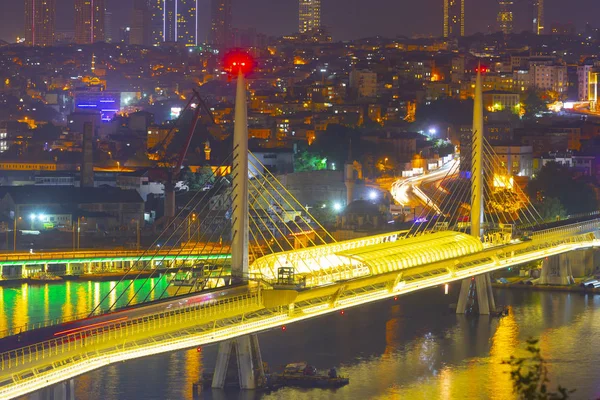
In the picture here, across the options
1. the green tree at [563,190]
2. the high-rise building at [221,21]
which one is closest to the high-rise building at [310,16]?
the high-rise building at [221,21]

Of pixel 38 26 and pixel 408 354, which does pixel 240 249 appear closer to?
pixel 408 354

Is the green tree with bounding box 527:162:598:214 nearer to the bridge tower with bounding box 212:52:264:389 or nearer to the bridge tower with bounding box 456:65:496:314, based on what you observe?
the bridge tower with bounding box 456:65:496:314

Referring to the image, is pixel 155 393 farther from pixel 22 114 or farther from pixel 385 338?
pixel 22 114

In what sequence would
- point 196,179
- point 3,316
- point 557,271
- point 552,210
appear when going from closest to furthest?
point 3,316, point 557,271, point 552,210, point 196,179

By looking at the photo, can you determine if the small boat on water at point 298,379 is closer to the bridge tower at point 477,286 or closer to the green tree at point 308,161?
the bridge tower at point 477,286

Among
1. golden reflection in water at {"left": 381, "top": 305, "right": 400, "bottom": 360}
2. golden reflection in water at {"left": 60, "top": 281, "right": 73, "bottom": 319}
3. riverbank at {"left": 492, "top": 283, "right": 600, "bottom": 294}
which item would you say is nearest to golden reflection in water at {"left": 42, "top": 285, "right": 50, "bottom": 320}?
golden reflection in water at {"left": 60, "top": 281, "right": 73, "bottom": 319}

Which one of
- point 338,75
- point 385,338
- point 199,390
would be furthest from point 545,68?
point 199,390

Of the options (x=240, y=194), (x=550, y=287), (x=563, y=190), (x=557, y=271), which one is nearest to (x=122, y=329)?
(x=240, y=194)
